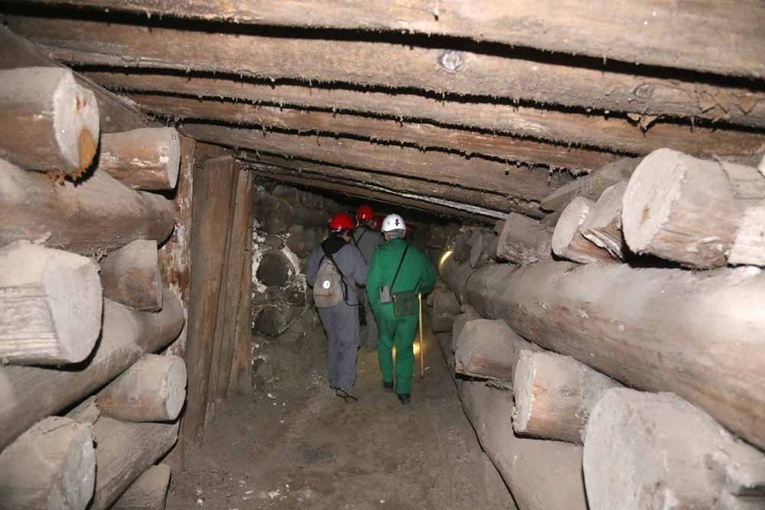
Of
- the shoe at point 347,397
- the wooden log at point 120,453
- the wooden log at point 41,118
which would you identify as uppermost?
the wooden log at point 41,118

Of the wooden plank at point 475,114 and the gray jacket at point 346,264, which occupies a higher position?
the wooden plank at point 475,114

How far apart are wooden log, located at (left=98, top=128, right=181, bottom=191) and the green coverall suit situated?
13.3ft

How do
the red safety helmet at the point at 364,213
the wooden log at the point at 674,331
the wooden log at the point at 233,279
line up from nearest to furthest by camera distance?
the wooden log at the point at 674,331, the wooden log at the point at 233,279, the red safety helmet at the point at 364,213

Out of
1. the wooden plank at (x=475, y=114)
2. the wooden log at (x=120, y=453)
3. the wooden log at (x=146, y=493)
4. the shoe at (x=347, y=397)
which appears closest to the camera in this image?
the wooden plank at (x=475, y=114)

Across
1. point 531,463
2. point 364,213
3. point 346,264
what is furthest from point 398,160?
point 364,213

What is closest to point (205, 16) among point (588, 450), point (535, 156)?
point (535, 156)

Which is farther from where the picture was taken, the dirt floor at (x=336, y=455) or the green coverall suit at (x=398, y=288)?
the green coverall suit at (x=398, y=288)

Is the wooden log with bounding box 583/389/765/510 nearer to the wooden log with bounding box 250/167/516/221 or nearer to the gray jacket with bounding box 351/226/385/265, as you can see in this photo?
the wooden log with bounding box 250/167/516/221

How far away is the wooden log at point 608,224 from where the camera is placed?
80.7 inches

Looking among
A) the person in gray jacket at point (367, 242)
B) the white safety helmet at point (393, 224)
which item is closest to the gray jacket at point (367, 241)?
the person in gray jacket at point (367, 242)

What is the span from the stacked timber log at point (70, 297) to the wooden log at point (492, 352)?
2217 mm

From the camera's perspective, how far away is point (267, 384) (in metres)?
6.51

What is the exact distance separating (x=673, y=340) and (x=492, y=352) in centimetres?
219

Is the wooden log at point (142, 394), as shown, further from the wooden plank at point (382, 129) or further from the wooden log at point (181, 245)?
the wooden plank at point (382, 129)
